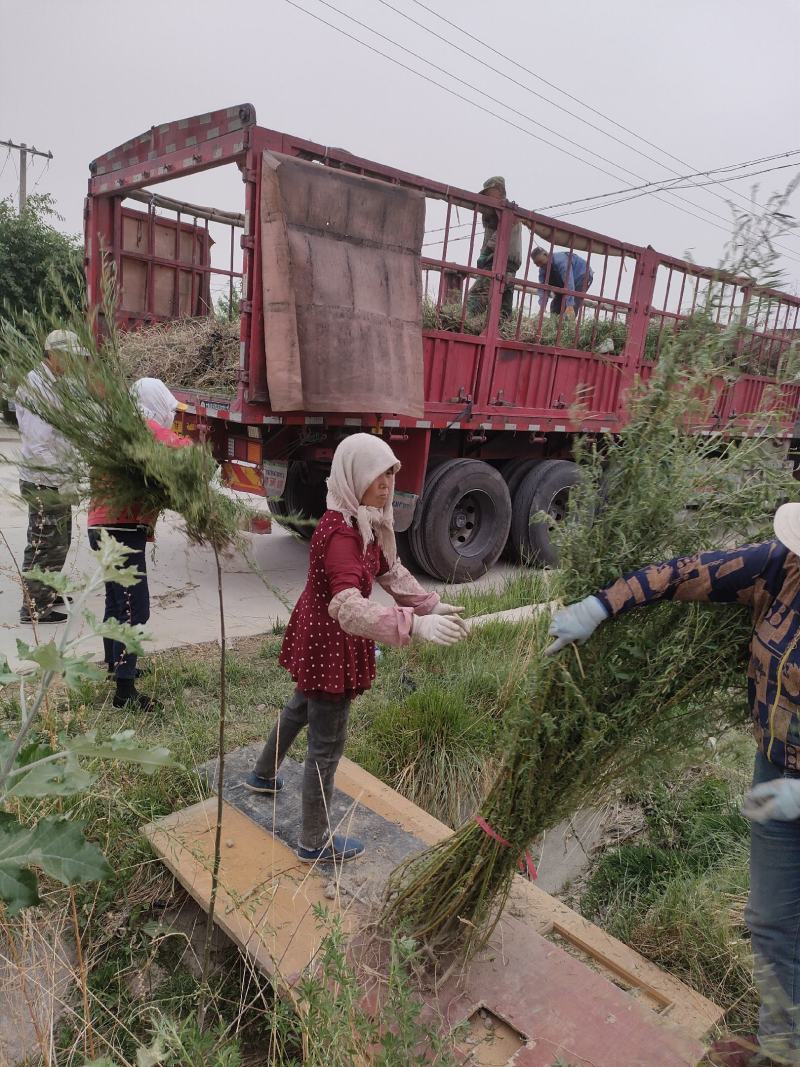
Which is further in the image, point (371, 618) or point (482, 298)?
point (482, 298)

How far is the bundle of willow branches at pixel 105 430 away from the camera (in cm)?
144

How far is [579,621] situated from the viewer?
1.63 meters

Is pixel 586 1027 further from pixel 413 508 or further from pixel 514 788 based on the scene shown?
pixel 413 508

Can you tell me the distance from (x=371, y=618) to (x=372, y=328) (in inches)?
123

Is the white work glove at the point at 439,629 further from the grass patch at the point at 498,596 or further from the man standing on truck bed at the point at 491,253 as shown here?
the man standing on truck bed at the point at 491,253

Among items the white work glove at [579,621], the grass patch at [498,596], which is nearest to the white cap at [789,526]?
the white work glove at [579,621]

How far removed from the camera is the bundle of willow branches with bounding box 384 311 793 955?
5.31 ft

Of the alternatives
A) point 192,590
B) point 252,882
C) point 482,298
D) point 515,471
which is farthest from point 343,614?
point 515,471

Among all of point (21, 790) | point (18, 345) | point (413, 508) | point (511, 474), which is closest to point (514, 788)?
point (21, 790)

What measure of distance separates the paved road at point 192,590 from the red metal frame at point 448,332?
109cm

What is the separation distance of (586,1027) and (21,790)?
1478 mm

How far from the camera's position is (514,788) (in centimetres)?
176

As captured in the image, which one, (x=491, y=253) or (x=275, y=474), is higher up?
(x=491, y=253)

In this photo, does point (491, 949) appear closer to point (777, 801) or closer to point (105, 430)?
point (777, 801)
